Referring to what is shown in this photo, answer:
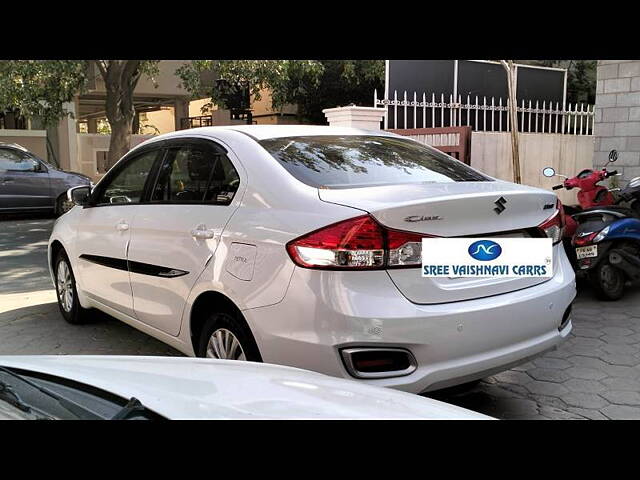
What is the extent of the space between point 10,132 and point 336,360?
58.5 ft

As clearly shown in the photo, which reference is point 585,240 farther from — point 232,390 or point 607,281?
point 232,390

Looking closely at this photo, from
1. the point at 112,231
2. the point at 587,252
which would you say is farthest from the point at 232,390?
the point at 587,252

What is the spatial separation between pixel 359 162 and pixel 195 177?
1.02m

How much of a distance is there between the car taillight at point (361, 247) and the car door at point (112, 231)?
6.12 feet

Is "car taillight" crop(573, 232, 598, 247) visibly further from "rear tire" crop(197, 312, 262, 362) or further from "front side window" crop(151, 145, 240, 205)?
"rear tire" crop(197, 312, 262, 362)

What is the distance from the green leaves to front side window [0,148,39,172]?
95 cm

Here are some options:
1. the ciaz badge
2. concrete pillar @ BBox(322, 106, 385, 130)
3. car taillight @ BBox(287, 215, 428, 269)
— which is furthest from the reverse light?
car taillight @ BBox(287, 215, 428, 269)

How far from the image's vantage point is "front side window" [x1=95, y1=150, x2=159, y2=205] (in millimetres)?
4353

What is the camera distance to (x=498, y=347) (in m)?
2.97

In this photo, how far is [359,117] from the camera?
25.3ft

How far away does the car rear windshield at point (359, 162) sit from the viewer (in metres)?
3.29
